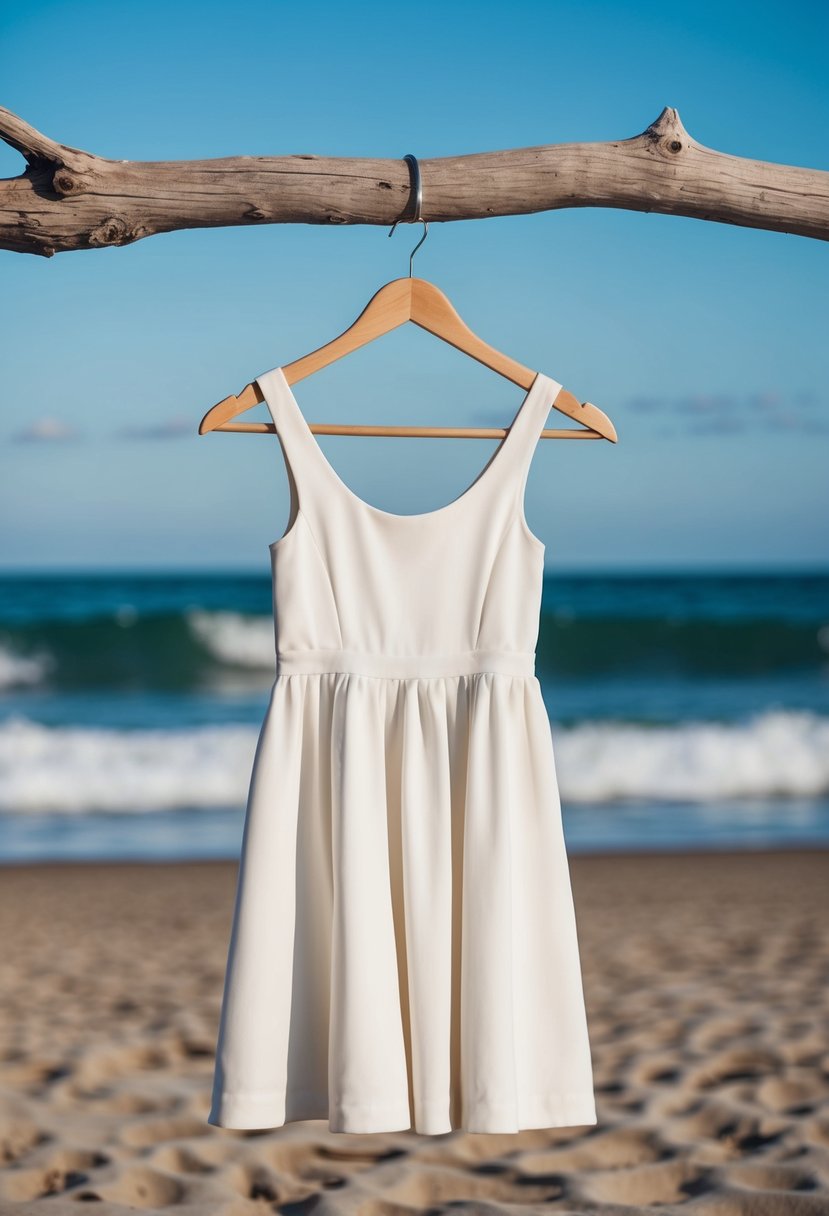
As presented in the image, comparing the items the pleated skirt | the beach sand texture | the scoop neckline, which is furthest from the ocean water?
the scoop neckline

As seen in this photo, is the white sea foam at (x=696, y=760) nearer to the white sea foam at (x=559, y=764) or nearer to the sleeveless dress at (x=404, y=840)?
the white sea foam at (x=559, y=764)

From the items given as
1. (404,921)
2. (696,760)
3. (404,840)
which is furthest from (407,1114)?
(696,760)

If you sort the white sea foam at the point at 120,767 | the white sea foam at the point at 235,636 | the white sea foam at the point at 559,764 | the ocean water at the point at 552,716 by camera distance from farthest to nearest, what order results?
the white sea foam at the point at 235,636 → the white sea foam at the point at 559,764 → the white sea foam at the point at 120,767 → the ocean water at the point at 552,716

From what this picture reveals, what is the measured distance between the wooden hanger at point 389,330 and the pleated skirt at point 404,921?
333 mm

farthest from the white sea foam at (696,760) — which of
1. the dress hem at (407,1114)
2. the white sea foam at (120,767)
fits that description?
the dress hem at (407,1114)

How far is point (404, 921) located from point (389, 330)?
0.81m

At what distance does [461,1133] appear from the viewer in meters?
2.74

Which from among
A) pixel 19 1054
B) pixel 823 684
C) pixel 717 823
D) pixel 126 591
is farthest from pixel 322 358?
pixel 126 591

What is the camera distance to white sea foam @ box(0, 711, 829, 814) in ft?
28.7

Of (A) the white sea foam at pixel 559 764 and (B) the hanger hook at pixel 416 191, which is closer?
(B) the hanger hook at pixel 416 191

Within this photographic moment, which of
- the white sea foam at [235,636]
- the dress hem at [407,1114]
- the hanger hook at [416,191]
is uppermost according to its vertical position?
the white sea foam at [235,636]

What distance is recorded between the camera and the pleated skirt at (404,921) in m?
1.59

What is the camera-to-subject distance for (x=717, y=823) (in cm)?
770

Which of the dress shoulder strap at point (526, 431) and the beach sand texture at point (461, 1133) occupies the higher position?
the dress shoulder strap at point (526, 431)
